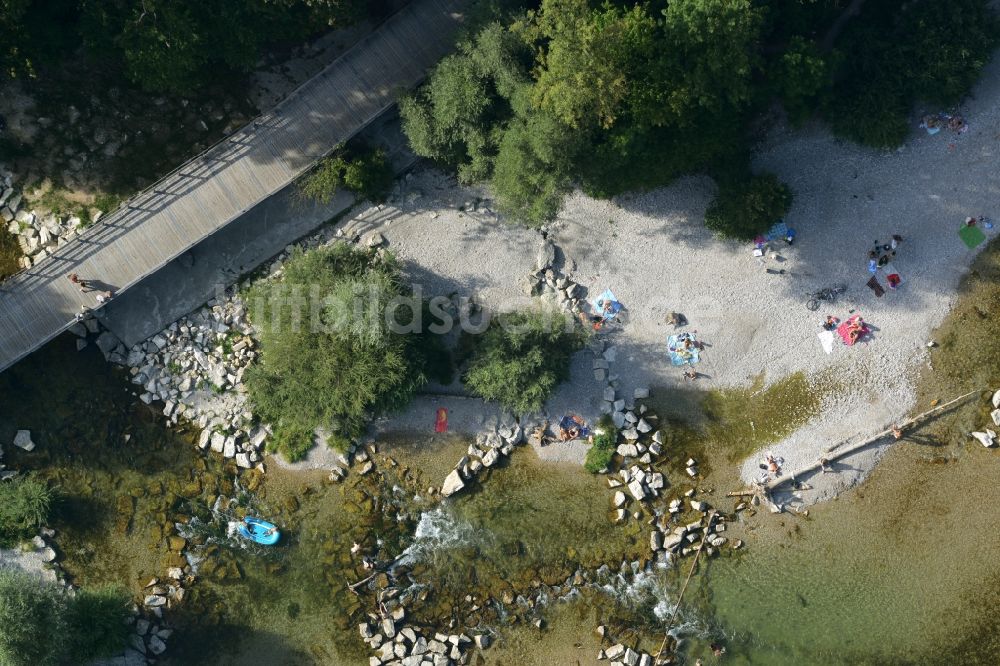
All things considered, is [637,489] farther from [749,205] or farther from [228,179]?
[228,179]

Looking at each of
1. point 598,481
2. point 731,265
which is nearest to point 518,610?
point 598,481

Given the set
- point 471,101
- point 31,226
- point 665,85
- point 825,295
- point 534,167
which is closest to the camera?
point 665,85

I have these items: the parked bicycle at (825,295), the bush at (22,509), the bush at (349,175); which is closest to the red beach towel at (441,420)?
the bush at (349,175)

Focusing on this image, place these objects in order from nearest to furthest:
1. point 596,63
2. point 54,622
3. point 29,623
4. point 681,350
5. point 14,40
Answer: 1. point 596,63
2. point 14,40
3. point 29,623
4. point 54,622
5. point 681,350

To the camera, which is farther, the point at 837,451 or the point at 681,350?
the point at 681,350

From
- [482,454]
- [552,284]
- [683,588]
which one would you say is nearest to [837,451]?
[683,588]

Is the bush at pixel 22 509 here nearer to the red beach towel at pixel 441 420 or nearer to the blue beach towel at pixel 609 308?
the red beach towel at pixel 441 420

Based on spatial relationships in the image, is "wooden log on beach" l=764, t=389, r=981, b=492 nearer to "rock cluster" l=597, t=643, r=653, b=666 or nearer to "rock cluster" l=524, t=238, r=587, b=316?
"rock cluster" l=597, t=643, r=653, b=666

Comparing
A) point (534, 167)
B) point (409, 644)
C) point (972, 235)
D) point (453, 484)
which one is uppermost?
point (534, 167)
